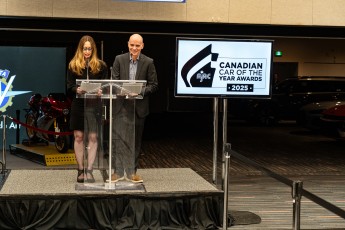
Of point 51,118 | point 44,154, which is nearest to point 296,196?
point 44,154

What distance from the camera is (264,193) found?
9352mm

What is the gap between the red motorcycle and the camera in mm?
12125

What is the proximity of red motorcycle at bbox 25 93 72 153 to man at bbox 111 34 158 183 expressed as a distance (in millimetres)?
4030

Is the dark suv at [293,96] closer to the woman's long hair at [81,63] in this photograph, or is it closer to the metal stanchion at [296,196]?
the woman's long hair at [81,63]

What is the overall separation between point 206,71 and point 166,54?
13.9 metres

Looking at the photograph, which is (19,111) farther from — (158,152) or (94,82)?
(94,82)

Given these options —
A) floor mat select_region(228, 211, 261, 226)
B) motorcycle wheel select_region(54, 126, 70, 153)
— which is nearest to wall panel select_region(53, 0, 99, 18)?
motorcycle wheel select_region(54, 126, 70, 153)

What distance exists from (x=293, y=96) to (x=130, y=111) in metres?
13.9

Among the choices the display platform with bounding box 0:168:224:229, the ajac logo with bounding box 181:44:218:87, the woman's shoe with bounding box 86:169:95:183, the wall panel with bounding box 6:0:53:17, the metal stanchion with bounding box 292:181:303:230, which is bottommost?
the display platform with bounding box 0:168:224:229

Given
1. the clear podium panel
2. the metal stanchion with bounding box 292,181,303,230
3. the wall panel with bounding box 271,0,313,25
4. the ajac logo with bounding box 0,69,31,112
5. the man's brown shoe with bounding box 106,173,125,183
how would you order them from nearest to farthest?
the metal stanchion with bounding box 292,181,303,230 → the clear podium panel → the man's brown shoe with bounding box 106,173,125,183 → the wall panel with bounding box 271,0,313,25 → the ajac logo with bounding box 0,69,31,112

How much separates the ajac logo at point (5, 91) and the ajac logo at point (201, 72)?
6682 mm

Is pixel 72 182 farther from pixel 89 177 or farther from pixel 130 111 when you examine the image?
pixel 130 111

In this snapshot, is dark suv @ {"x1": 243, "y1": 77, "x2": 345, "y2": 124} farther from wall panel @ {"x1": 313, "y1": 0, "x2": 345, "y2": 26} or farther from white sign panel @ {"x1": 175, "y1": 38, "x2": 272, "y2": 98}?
white sign panel @ {"x1": 175, "y1": 38, "x2": 272, "y2": 98}

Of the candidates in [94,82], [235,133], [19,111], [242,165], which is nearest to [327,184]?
[242,165]
